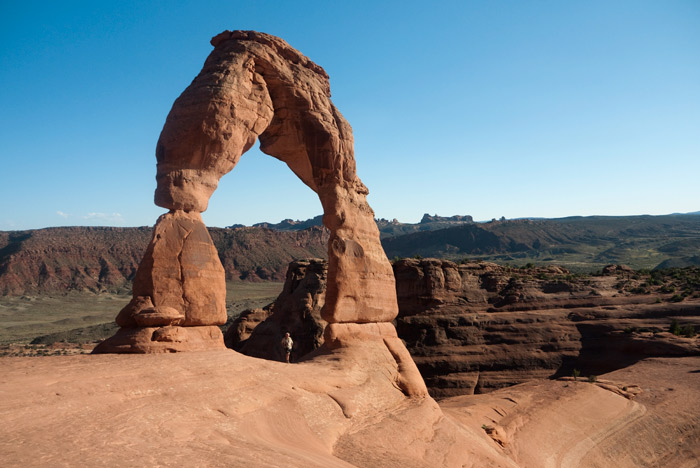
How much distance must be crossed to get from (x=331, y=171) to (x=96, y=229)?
267ft

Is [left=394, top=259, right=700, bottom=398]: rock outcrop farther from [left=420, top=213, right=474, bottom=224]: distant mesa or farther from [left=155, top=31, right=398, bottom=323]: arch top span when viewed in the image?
[left=420, top=213, right=474, bottom=224]: distant mesa

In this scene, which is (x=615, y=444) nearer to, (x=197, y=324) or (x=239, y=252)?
(x=197, y=324)

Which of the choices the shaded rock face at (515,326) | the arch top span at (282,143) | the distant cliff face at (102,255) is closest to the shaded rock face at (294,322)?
the shaded rock face at (515,326)

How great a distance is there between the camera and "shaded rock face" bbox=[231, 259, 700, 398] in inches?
885

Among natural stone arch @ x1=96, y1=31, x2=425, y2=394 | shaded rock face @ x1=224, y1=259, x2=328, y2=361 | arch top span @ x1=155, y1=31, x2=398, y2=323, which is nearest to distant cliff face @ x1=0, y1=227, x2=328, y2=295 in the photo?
shaded rock face @ x1=224, y1=259, x2=328, y2=361

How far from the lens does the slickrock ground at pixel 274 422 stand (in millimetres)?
4742

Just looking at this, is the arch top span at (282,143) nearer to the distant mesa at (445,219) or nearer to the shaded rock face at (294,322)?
the shaded rock face at (294,322)

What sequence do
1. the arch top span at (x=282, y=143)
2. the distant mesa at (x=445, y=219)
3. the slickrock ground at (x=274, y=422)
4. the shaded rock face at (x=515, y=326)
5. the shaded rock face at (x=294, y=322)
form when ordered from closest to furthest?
1. the slickrock ground at (x=274, y=422)
2. the arch top span at (x=282, y=143)
3. the shaded rock face at (x=294, y=322)
4. the shaded rock face at (x=515, y=326)
5. the distant mesa at (x=445, y=219)

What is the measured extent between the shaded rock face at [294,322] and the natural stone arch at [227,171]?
9588 millimetres

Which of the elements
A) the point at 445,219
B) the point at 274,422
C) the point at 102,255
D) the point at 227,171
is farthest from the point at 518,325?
the point at 445,219

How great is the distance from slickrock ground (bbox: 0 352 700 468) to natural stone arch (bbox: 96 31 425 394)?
94cm

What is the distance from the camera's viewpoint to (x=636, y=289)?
2650 centimetres

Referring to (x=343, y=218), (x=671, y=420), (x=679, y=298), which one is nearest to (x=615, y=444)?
(x=671, y=420)

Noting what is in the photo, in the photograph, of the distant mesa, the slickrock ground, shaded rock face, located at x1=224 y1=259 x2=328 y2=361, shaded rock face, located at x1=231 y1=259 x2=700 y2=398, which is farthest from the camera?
the distant mesa
